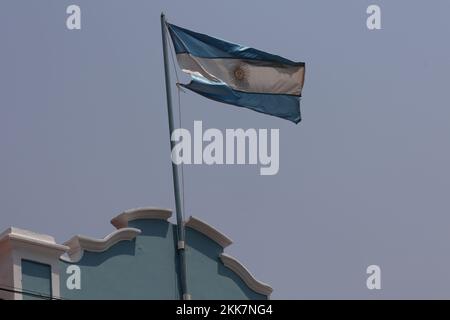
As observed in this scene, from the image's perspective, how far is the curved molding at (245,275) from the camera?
102ft

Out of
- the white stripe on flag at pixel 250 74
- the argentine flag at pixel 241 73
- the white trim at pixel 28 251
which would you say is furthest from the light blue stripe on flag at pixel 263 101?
the white trim at pixel 28 251

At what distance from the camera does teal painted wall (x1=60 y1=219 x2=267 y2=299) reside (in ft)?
94.4

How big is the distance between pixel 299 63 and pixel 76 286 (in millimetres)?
6460

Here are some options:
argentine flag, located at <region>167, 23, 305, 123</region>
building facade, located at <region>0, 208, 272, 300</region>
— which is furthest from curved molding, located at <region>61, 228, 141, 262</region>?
argentine flag, located at <region>167, 23, 305, 123</region>

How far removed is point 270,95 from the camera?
3183cm

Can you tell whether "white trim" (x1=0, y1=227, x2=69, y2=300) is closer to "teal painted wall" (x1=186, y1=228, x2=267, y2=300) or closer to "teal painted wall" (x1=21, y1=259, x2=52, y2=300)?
"teal painted wall" (x1=21, y1=259, x2=52, y2=300)

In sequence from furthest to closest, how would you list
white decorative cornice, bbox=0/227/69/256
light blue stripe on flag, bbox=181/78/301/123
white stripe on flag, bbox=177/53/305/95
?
white stripe on flag, bbox=177/53/305/95, light blue stripe on flag, bbox=181/78/301/123, white decorative cornice, bbox=0/227/69/256

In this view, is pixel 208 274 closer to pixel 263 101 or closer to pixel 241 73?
pixel 263 101

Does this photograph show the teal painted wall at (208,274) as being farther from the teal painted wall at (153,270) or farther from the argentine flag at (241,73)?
the argentine flag at (241,73)

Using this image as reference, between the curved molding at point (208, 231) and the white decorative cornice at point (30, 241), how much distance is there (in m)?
3.12

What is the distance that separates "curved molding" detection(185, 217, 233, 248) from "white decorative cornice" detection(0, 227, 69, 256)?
312 centimetres

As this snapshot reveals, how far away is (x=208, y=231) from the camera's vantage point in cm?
3073
